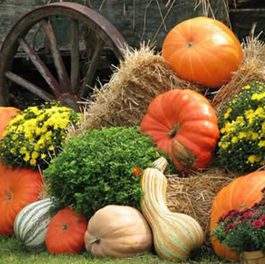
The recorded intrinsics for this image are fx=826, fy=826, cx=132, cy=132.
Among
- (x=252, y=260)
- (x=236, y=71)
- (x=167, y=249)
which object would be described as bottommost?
(x=167, y=249)

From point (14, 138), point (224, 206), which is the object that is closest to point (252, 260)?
point (224, 206)

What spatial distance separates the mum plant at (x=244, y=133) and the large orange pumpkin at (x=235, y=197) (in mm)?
301

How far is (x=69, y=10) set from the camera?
28.1 feet

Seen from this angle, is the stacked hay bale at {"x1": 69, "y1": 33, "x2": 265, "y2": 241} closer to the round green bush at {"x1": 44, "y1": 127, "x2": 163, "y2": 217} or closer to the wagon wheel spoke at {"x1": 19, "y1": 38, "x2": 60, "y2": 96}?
the round green bush at {"x1": 44, "y1": 127, "x2": 163, "y2": 217}

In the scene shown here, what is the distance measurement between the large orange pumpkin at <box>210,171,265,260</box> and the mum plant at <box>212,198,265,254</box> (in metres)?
0.46

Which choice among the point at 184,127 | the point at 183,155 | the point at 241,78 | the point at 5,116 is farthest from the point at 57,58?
the point at 183,155

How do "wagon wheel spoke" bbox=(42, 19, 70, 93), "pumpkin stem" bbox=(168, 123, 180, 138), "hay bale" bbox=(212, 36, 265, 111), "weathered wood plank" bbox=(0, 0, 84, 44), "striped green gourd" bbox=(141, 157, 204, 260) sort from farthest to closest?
"weathered wood plank" bbox=(0, 0, 84, 44) < "wagon wheel spoke" bbox=(42, 19, 70, 93) < "hay bale" bbox=(212, 36, 265, 111) < "pumpkin stem" bbox=(168, 123, 180, 138) < "striped green gourd" bbox=(141, 157, 204, 260)

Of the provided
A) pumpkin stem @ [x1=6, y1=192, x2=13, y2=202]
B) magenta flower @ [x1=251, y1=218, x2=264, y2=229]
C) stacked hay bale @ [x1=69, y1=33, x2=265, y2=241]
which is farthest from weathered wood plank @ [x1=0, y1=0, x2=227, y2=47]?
magenta flower @ [x1=251, y1=218, x2=264, y2=229]

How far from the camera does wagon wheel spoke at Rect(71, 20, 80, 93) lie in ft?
29.0

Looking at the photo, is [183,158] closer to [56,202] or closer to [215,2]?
[56,202]

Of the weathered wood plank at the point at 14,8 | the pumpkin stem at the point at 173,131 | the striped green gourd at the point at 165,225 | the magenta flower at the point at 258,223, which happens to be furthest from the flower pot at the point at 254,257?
the weathered wood plank at the point at 14,8

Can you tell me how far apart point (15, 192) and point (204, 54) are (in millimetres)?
2031

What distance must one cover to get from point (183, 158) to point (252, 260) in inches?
70.7

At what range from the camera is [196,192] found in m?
6.26
